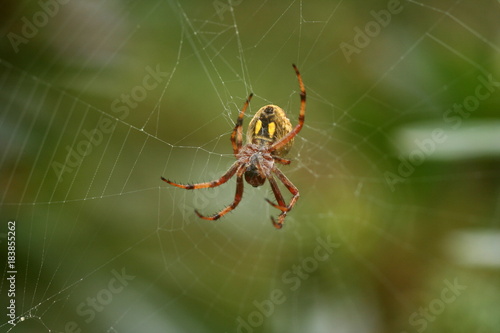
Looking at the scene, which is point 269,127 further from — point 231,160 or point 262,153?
point 231,160

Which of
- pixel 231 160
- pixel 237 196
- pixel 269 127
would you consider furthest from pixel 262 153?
pixel 231 160

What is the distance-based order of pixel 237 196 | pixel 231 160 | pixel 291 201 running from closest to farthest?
pixel 291 201 → pixel 237 196 → pixel 231 160

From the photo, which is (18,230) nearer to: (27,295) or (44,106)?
(27,295)

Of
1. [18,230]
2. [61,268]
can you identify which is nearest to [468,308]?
[61,268]

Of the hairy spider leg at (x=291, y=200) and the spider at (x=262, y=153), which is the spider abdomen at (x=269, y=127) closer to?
the spider at (x=262, y=153)

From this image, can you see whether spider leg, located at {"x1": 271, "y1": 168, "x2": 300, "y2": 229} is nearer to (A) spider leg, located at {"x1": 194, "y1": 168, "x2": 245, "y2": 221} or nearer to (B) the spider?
(B) the spider

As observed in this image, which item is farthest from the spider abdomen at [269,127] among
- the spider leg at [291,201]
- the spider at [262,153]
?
the spider leg at [291,201]

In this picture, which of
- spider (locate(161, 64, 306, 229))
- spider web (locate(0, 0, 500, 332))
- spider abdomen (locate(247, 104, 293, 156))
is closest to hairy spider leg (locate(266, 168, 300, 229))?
spider (locate(161, 64, 306, 229))
